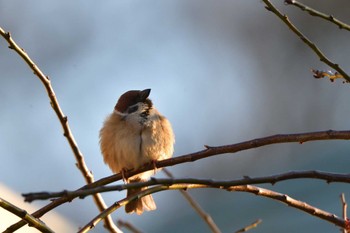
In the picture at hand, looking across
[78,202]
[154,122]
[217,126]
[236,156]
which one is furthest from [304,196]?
[154,122]

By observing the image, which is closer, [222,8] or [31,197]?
[31,197]

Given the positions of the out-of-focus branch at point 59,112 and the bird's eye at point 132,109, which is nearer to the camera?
the out-of-focus branch at point 59,112

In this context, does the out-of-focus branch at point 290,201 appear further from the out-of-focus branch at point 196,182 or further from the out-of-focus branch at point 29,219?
the out-of-focus branch at point 29,219

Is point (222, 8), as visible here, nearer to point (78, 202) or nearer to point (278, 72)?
point (278, 72)

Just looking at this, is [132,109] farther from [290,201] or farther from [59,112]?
[290,201]

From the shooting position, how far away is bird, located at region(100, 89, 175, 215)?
279 cm

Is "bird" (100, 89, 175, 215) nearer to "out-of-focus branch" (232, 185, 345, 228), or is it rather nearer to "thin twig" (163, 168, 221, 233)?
"thin twig" (163, 168, 221, 233)

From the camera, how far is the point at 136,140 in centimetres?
284

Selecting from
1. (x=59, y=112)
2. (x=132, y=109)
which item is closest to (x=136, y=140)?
(x=132, y=109)

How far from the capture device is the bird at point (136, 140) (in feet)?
9.17

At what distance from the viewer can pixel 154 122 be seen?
9.50ft

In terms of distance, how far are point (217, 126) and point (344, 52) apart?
59.0 inches

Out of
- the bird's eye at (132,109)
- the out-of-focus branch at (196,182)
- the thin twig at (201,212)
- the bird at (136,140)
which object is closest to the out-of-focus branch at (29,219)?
the out-of-focus branch at (196,182)

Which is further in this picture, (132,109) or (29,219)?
(132,109)
